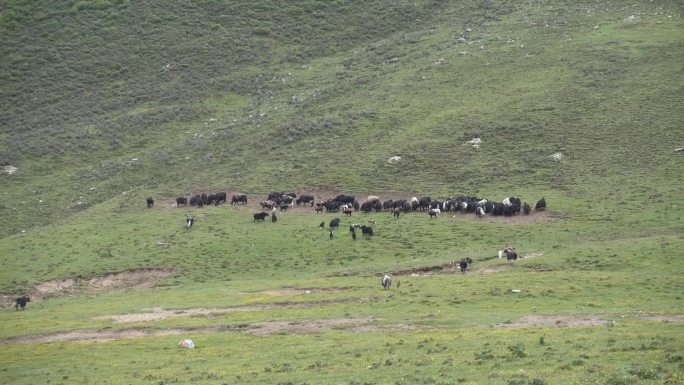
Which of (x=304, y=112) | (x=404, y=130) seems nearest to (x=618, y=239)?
(x=404, y=130)

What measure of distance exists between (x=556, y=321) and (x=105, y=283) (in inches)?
1097

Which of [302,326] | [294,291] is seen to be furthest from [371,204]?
[302,326]

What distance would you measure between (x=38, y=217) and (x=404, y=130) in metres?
29.8

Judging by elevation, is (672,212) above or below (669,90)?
below

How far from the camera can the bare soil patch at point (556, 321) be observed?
30.5 m

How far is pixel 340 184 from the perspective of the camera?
2608 inches

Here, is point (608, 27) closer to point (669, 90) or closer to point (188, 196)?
point (669, 90)

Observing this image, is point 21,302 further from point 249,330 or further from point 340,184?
point 340,184

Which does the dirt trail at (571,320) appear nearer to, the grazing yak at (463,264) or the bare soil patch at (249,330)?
the bare soil patch at (249,330)

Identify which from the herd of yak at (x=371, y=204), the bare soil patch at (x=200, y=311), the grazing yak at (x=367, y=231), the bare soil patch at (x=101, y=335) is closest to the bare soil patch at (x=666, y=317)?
the bare soil patch at (x=200, y=311)

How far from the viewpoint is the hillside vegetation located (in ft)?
99.0

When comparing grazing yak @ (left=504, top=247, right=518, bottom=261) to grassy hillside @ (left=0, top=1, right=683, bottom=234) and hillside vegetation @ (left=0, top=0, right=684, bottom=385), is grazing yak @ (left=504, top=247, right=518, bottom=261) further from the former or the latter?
grassy hillside @ (left=0, top=1, right=683, bottom=234)

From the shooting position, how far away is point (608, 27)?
91.9 m

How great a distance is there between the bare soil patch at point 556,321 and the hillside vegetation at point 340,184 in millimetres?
152
